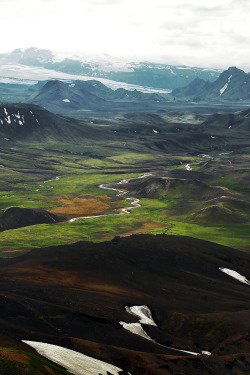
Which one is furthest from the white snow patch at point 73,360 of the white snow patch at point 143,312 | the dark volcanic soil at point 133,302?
the white snow patch at point 143,312

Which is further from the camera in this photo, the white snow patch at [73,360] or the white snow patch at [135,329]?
the white snow patch at [135,329]

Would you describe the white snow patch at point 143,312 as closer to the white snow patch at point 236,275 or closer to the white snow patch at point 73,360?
the white snow patch at point 73,360

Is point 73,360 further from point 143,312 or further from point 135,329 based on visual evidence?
point 143,312

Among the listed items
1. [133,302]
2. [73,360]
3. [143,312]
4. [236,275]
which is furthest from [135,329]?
[236,275]

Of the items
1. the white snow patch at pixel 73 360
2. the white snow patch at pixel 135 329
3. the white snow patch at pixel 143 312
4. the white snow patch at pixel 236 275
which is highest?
the white snow patch at pixel 73 360

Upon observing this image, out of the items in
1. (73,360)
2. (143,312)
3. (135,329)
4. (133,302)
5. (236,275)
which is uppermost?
(73,360)

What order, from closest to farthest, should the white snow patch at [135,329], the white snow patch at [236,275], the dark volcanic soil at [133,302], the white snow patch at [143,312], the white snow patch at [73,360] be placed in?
the white snow patch at [73,360]
the dark volcanic soil at [133,302]
the white snow patch at [135,329]
the white snow patch at [143,312]
the white snow patch at [236,275]

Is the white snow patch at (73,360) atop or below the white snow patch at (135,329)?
atop
